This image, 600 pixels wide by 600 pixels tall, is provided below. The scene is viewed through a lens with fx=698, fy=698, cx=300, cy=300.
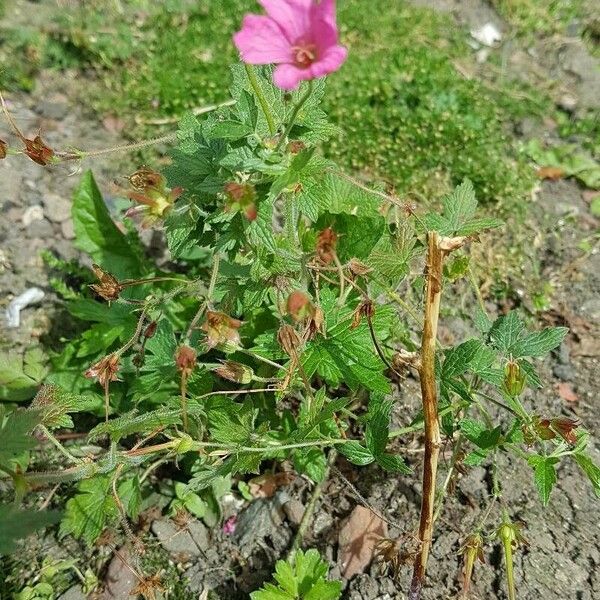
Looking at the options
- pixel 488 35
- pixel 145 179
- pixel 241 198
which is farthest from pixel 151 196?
pixel 488 35

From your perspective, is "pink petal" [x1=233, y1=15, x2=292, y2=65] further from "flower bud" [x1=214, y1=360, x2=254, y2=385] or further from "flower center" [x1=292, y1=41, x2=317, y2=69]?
"flower bud" [x1=214, y1=360, x2=254, y2=385]

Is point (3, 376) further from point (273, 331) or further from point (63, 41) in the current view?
point (63, 41)

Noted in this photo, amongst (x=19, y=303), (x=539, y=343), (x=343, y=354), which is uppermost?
(x=539, y=343)

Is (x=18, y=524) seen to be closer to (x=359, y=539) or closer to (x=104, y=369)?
(x=104, y=369)

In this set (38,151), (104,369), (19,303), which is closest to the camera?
(38,151)

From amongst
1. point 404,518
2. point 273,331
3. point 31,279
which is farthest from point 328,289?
point 31,279

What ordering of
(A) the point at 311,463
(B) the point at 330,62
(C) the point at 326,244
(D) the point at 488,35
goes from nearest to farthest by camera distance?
(B) the point at 330,62, (C) the point at 326,244, (A) the point at 311,463, (D) the point at 488,35
